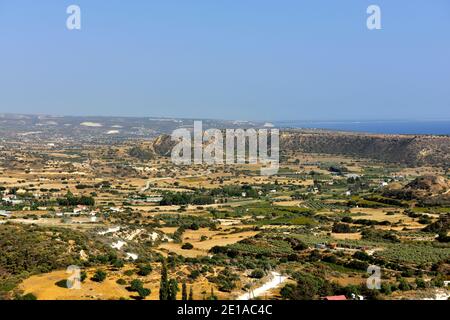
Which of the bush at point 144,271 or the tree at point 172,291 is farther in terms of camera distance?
the bush at point 144,271

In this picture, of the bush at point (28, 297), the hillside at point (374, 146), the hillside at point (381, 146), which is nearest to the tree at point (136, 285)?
the bush at point (28, 297)

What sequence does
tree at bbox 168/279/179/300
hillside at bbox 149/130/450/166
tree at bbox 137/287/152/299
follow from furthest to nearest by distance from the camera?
hillside at bbox 149/130/450/166
tree at bbox 137/287/152/299
tree at bbox 168/279/179/300

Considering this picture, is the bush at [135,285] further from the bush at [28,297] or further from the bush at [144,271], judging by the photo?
the bush at [28,297]

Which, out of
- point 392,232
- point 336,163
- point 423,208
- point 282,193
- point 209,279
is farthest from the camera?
point 336,163

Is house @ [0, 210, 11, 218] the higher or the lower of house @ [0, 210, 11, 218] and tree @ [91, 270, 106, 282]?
the lower

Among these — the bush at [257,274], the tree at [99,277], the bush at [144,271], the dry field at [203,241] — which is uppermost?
the tree at [99,277]

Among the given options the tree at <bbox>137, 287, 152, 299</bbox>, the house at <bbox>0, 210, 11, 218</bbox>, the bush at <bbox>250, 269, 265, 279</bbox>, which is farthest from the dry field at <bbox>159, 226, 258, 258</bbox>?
the house at <bbox>0, 210, 11, 218</bbox>

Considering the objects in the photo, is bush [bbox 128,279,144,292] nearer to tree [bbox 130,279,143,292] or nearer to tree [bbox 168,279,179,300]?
tree [bbox 130,279,143,292]

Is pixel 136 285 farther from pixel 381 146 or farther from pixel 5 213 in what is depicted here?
pixel 381 146

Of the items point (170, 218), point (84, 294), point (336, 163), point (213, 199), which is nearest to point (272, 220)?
point (170, 218)

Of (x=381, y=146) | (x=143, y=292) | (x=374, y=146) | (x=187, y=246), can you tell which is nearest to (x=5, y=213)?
(x=187, y=246)

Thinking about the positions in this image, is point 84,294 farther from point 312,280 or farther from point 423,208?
point 423,208
